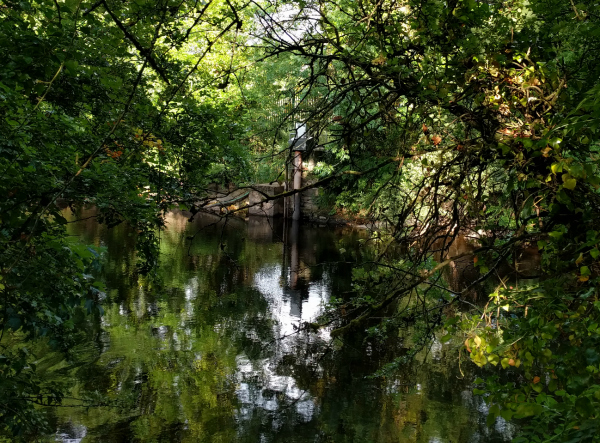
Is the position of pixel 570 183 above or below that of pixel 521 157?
below

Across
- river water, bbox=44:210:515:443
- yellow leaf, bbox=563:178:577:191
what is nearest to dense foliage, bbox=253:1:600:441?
yellow leaf, bbox=563:178:577:191

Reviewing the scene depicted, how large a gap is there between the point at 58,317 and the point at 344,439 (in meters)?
4.60

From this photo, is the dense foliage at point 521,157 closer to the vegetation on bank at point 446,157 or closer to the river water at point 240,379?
the vegetation on bank at point 446,157

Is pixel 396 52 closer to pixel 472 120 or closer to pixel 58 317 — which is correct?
pixel 472 120

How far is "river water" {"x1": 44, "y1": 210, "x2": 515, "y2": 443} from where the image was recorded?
759 centimetres

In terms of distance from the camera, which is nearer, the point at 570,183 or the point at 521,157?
the point at 570,183

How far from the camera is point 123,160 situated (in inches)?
237

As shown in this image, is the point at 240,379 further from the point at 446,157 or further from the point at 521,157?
the point at 521,157

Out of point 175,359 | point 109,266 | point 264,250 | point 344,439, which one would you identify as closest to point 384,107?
point 344,439

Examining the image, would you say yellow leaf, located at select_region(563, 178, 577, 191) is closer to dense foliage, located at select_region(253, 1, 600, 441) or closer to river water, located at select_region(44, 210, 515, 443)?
dense foliage, located at select_region(253, 1, 600, 441)

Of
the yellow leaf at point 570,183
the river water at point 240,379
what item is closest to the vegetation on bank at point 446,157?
the yellow leaf at point 570,183

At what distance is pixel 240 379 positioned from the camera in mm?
9320

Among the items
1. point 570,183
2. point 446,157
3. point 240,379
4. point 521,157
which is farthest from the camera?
point 240,379

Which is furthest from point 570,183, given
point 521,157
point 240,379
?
point 240,379
